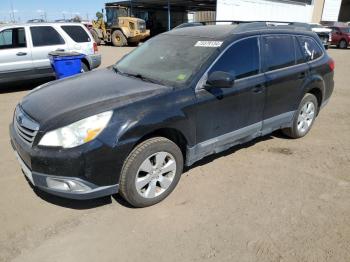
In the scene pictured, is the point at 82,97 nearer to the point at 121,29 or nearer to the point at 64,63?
the point at 64,63

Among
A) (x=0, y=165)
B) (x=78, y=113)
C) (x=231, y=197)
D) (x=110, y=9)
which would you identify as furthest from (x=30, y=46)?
(x=110, y=9)

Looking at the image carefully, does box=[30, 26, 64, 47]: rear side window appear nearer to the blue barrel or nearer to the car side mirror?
the blue barrel

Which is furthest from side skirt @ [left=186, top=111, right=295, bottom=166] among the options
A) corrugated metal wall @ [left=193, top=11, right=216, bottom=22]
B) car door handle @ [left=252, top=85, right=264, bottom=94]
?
corrugated metal wall @ [left=193, top=11, right=216, bottom=22]

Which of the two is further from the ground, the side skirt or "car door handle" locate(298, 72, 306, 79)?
"car door handle" locate(298, 72, 306, 79)

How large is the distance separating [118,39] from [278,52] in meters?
19.9

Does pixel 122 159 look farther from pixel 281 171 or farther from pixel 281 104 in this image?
pixel 281 104

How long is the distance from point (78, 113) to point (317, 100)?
13.2 feet

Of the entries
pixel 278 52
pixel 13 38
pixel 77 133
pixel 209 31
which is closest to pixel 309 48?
pixel 278 52

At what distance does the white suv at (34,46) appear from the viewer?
809 cm

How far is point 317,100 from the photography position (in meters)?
5.38

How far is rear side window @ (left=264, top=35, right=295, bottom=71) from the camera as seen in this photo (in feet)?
14.0

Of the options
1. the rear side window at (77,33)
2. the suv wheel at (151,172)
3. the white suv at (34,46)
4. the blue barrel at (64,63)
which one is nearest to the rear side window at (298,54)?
the suv wheel at (151,172)

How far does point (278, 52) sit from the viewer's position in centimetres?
444

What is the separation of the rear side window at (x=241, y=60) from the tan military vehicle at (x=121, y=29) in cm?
1926
